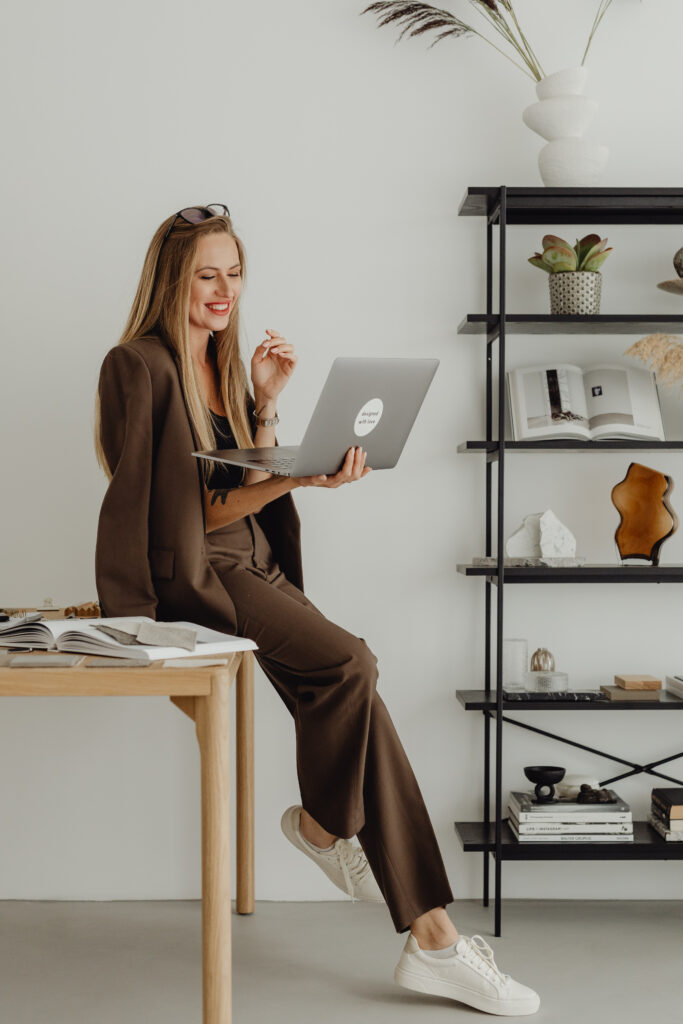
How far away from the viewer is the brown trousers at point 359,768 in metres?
1.91

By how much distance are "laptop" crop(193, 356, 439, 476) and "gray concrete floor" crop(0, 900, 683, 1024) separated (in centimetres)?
108

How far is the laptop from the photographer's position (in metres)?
1.74

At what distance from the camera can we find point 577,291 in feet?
8.02

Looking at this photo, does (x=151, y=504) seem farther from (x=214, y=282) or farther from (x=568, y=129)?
(x=568, y=129)

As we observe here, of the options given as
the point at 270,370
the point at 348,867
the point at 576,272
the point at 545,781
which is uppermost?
the point at 576,272

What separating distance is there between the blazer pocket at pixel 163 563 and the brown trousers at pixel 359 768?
0.24 metres

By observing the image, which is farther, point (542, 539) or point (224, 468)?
point (542, 539)

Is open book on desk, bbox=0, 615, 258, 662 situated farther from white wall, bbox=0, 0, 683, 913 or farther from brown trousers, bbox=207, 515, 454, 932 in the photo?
white wall, bbox=0, 0, 683, 913

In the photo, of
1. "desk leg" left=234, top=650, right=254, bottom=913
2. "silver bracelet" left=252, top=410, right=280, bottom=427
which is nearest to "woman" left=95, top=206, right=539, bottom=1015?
"silver bracelet" left=252, top=410, right=280, bottom=427

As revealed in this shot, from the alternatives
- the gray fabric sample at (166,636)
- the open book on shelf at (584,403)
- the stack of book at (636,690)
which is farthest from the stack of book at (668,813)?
the gray fabric sample at (166,636)

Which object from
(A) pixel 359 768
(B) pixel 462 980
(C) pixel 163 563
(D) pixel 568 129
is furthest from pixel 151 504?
(D) pixel 568 129

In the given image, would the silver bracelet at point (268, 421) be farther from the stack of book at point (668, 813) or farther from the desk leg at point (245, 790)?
the stack of book at point (668, 813)

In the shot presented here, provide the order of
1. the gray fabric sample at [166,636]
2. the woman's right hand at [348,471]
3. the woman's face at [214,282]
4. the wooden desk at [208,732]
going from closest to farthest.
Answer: the wooden desk at [208,732] → the gray fabric sample at [166,636] → the woman's right hand at [348,471] → the woman's face at [214,282]

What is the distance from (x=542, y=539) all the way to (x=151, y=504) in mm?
997
